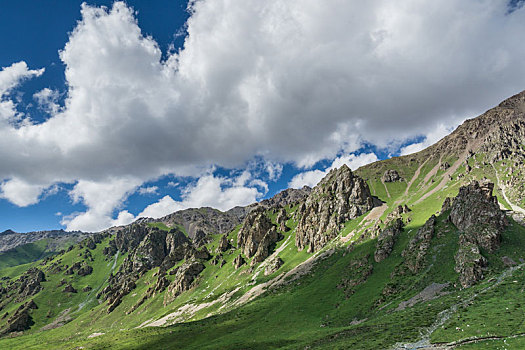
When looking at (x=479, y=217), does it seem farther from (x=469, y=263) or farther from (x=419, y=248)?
(x=469, y=263)

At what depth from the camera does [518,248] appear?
269 feet

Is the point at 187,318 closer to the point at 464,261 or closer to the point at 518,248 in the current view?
the point at 464,261

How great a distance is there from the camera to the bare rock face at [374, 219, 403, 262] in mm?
126787

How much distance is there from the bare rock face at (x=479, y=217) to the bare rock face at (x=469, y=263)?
381 centimetres

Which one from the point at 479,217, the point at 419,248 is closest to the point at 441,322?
the point at 419,248

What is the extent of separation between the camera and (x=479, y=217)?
96062 mm

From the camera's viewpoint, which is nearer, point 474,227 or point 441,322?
point 441,322

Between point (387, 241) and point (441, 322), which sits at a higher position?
point (387, 241)

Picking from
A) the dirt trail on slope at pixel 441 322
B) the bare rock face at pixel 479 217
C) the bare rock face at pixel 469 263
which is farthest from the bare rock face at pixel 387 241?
the dirt trail on slope at pixel 441 322

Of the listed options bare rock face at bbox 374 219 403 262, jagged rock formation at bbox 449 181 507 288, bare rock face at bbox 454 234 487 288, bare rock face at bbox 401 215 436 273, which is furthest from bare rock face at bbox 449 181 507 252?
bare rock face at bbox 374 219 403 262

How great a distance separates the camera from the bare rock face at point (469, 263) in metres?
72.9

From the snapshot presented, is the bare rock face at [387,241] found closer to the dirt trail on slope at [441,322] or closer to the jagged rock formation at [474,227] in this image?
the jagged rock formation at [474,227]

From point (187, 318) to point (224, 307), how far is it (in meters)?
30.6

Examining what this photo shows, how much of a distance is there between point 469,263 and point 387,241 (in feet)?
186
